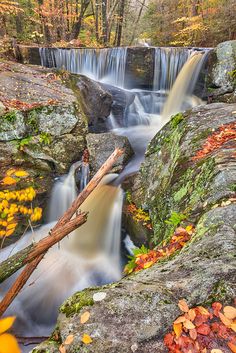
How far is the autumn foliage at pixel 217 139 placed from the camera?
13.8ft

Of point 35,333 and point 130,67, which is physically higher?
point 130,67

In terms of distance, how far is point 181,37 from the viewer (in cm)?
1656

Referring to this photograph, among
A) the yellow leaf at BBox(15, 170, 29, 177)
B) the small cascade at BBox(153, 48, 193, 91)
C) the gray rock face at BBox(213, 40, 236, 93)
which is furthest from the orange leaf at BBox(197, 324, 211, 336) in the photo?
the small cascade at BBox(153, 48, 193, 91)

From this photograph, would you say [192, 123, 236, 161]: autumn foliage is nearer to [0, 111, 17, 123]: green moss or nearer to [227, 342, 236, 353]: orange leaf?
[227, 342, 236, 353]: orange leaf

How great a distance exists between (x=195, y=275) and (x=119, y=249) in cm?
447

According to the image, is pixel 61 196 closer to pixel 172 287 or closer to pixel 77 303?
pixel 77 303

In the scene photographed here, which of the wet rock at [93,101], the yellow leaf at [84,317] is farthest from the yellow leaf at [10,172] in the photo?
the yellow leaf at [84,317]

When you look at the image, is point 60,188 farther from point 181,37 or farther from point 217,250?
point 181,37

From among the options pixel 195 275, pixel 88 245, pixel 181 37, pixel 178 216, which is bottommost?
pixel 88 245

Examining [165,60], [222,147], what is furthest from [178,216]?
[165,60]

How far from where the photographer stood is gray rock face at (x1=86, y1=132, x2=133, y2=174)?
799 cm

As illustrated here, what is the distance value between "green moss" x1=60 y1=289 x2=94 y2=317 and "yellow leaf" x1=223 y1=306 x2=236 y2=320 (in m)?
0.79

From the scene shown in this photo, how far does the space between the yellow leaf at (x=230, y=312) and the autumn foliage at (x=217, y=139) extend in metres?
2.73

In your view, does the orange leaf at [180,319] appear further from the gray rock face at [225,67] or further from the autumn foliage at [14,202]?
the gray rock face at [225,67]
